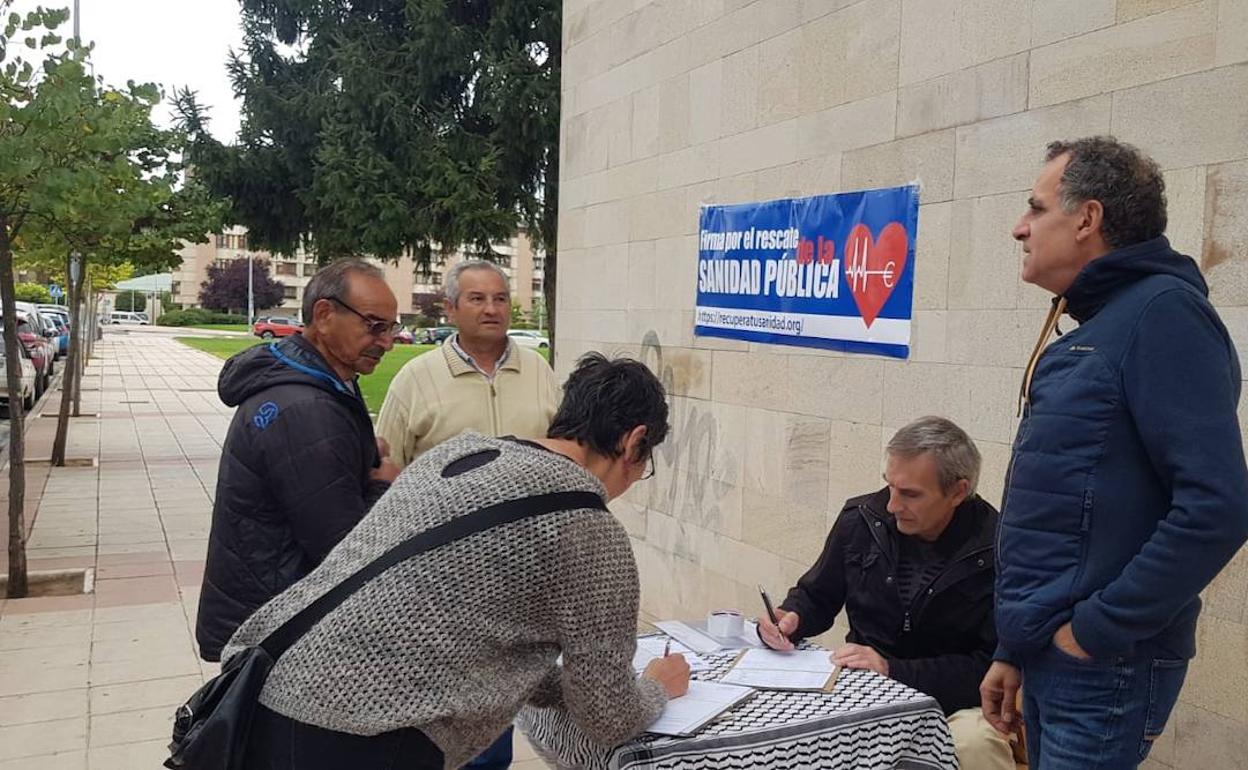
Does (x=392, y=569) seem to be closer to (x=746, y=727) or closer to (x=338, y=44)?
(x=746, y=727)

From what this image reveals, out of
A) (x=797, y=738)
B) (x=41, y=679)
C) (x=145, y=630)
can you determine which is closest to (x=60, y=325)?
(x=145, y=630)

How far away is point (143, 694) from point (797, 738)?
12.8ft

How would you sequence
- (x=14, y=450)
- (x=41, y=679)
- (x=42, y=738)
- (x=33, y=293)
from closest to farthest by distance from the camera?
(x=42, y=738) < (x=41, y=679) < (x=14, y=450) < (x=33, y=293)

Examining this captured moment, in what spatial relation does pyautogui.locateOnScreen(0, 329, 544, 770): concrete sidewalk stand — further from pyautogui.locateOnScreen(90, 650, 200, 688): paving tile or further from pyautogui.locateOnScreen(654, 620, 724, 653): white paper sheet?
pyautogui.locateOnScreen(654, 620, 724, 653): white paper sheet

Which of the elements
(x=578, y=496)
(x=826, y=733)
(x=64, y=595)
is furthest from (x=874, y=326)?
(x=64, y=595)

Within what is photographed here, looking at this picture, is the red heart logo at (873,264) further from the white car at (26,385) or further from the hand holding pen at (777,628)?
the white car at (26,385)

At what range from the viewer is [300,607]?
76.0 inches

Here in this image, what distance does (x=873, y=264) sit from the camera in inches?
170

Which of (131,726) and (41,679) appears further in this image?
(41,679)

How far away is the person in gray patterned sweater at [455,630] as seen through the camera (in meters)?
1.81

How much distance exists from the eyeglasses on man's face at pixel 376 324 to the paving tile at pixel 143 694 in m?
2.97

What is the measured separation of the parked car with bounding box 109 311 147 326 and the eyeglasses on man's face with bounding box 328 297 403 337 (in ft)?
285

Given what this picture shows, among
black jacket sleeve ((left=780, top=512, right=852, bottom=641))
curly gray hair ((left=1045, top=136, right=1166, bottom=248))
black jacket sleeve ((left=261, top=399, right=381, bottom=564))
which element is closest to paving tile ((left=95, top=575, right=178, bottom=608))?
black jacket sleeve ((left=261, top=399, right=381, bottom=564))

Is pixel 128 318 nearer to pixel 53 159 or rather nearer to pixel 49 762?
pixel 53 159
